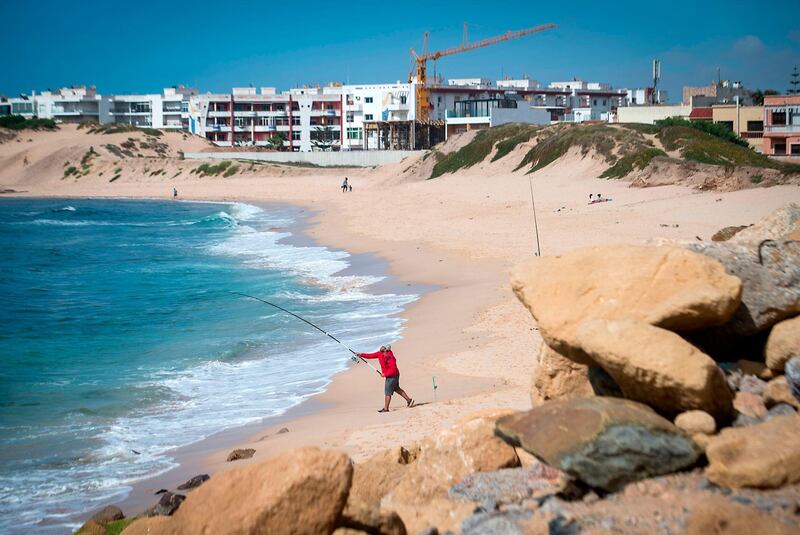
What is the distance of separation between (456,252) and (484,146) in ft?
114

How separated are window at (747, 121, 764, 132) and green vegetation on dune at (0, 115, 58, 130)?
8256 cm

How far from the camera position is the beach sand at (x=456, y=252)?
10039mm

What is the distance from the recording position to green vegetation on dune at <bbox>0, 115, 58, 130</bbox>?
343 feet

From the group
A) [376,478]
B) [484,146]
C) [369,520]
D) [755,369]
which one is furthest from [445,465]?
[484,146]

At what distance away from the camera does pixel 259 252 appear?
31.1 m

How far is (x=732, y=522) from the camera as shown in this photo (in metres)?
4.41

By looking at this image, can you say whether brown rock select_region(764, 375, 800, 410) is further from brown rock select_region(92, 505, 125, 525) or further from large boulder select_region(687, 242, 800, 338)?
brown rock select_region(92, 505, 125, 525)

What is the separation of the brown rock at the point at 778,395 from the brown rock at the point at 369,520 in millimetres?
2727

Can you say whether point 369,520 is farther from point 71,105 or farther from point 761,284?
point 71,105

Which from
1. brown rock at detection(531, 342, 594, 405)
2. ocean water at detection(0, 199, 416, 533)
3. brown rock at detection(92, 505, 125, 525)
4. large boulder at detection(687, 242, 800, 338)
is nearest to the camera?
large boulder at detection(687, 242, 800, 338)

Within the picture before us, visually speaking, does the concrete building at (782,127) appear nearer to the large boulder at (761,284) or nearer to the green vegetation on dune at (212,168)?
the green vegetation on dune at (212,168)

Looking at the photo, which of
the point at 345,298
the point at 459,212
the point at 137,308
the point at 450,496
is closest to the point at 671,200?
the point at 459,212

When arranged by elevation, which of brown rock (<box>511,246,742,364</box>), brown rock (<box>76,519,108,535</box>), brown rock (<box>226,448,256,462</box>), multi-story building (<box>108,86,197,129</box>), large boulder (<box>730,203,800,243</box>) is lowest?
brown rock (<box>226,448,256,462</box>)

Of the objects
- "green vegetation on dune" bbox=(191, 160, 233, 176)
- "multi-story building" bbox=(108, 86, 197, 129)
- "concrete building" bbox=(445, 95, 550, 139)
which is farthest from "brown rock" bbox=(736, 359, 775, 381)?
"multi-story building" bbox=(108, 86, 197, 129)
